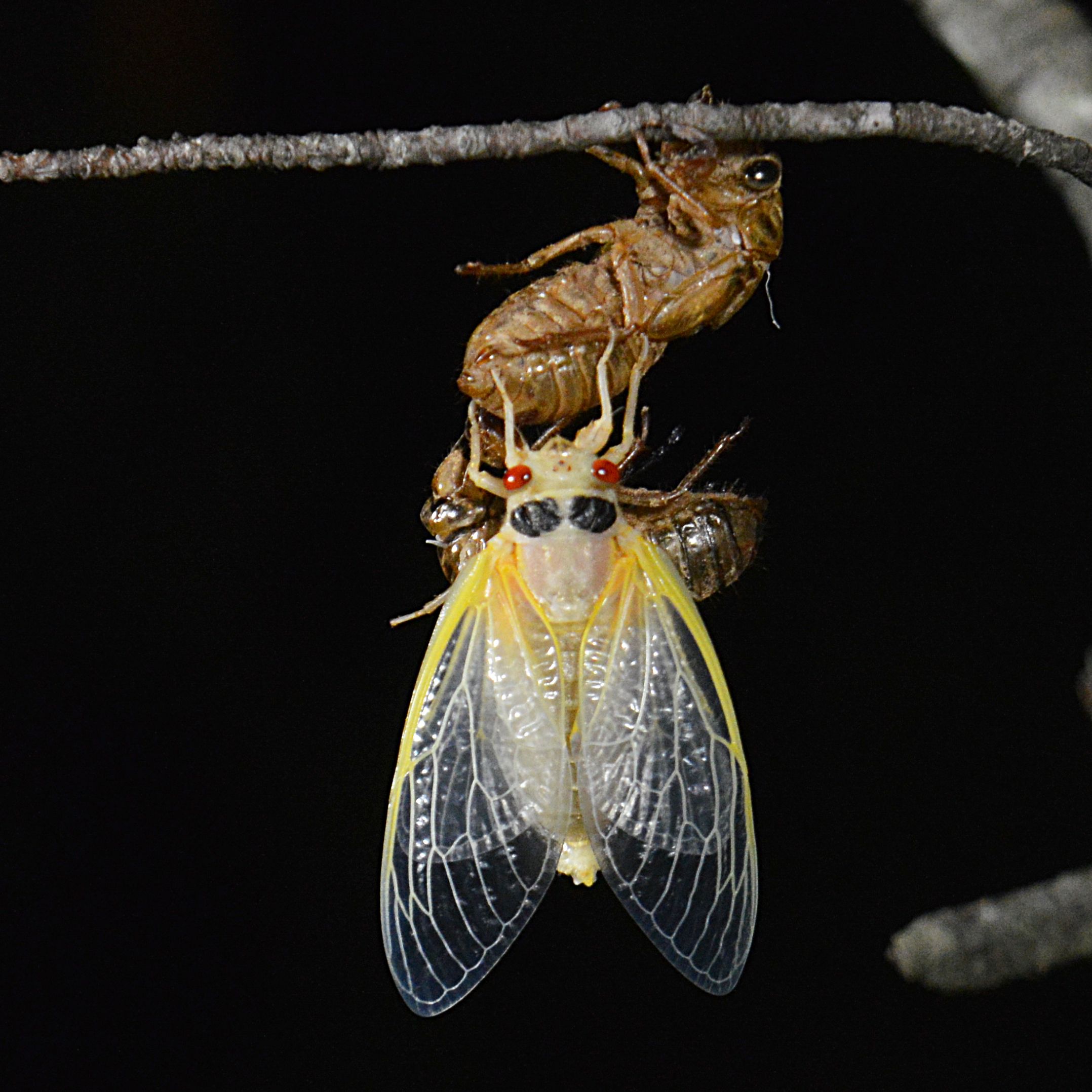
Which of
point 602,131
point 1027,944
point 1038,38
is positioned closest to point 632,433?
point 602,131

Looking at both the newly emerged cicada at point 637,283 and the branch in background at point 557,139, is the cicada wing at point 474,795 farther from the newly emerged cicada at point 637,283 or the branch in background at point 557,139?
the branch in background at point 557,139

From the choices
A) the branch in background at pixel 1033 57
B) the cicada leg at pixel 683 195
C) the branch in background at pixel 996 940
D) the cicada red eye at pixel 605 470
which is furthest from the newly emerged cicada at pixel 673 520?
the branch in background at pixel 996 940

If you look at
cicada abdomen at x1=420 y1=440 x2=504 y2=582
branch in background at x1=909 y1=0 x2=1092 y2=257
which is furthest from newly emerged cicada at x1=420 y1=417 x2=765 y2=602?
branch in background at x1=909 y1=0 x2=1092 y2=257

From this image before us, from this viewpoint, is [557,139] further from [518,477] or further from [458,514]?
[458,514]

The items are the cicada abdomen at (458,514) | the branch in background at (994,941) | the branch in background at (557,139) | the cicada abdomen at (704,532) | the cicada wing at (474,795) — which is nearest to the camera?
the branch in background at (994,941)

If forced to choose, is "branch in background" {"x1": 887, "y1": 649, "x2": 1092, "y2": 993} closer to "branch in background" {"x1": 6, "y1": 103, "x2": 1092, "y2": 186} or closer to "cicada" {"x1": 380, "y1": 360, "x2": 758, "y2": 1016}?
"cicada" {"x1": 380, "y1": 360, "x2": 758, "y2": 1016}

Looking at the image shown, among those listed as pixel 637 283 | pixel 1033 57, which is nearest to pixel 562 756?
pixel 637 283
